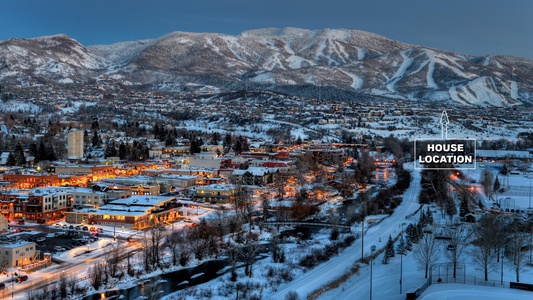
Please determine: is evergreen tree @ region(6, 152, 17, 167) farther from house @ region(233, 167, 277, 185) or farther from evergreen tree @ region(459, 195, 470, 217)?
evergreen tree @ region(459, 195, 470, 217)

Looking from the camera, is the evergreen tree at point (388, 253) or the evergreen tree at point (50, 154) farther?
the evergreen tree at point (50, 154)

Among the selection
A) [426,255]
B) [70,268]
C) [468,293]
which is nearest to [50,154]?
[70,268]

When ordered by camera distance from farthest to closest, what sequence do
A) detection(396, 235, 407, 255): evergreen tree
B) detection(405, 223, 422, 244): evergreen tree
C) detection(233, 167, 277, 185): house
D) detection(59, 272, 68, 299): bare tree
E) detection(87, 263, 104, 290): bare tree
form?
detection(233, 167, 277, 185): house < detection(405, 223, 422, 244): evergreen tree < detection(396, 235, 407, 255): evergreen tree < detection(87, 263, 104, 290): bare tree < detection(59, 272, 68, 299): bare tree

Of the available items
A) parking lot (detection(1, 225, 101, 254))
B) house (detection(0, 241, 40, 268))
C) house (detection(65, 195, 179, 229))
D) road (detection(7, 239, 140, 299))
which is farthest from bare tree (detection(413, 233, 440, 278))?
house (detection(0, 241, 40, 268))

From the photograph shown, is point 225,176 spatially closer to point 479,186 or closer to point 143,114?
point 479,186

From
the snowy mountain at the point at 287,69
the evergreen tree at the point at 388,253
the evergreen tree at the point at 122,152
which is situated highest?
the snowy mountain at the point at 287,69

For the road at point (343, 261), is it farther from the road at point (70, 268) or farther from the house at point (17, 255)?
the house at point (17, 255)

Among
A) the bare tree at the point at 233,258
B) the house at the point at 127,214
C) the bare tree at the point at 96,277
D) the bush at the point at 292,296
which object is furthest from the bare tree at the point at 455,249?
the house at the point at 127,214

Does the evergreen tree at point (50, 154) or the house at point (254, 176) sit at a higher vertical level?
the evergreen tree at point (50, 154)

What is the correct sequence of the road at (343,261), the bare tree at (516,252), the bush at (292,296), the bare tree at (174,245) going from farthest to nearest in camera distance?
1. the bare tree at (174,245)
2. the bare tree at (516,252)
3. the road at (343,261)
4. the bush at (292,296)
